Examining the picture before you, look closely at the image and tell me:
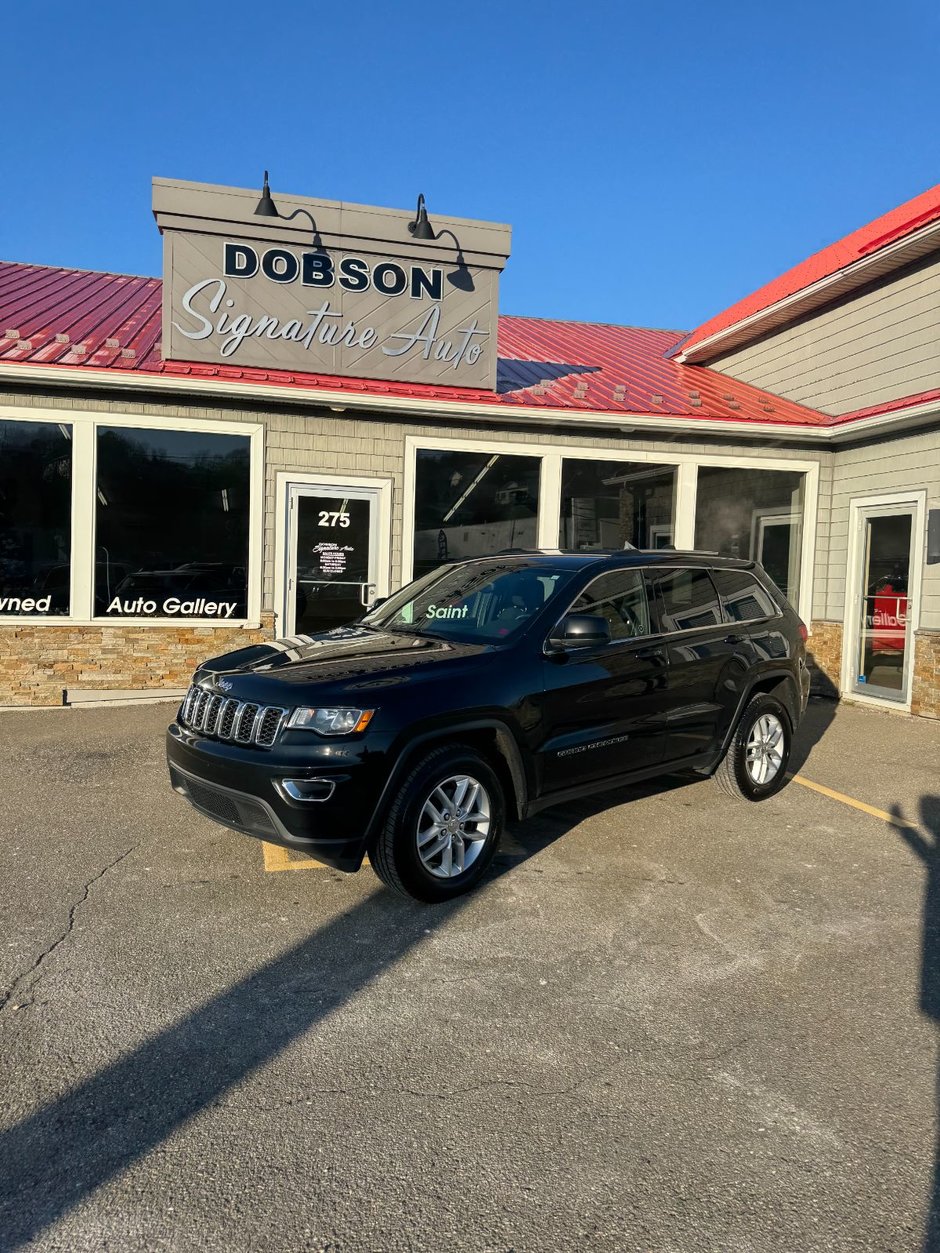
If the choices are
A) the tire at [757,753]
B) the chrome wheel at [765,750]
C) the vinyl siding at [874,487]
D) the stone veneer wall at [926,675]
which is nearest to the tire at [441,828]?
the tire at [757,753]

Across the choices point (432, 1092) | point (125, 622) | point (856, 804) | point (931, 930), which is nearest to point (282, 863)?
point (432, 1092)

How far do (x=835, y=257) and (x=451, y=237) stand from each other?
5.86 metres

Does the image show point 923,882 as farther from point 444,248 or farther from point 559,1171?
point 444,248

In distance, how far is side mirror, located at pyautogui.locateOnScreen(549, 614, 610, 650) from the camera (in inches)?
190

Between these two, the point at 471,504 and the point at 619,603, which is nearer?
the point at 619,603

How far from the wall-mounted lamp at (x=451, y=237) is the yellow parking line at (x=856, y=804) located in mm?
7133

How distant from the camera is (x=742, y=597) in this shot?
6457 mm

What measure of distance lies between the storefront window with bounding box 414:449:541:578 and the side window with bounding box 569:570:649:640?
5.11 meters

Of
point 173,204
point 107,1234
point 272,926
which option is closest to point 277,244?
point 173,204

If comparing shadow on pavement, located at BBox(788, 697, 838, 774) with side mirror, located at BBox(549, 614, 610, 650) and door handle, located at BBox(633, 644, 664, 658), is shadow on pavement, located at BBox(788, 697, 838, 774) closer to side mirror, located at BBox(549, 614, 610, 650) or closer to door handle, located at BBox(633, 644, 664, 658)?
door handle, located at BBox(633, 644, 664, 658)

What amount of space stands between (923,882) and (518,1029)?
2804mm

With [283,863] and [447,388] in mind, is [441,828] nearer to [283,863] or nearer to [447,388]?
[283,863]

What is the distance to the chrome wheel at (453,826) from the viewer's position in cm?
437

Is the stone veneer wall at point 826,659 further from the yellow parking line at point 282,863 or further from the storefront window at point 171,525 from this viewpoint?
the yellow parking line at point 282,863
